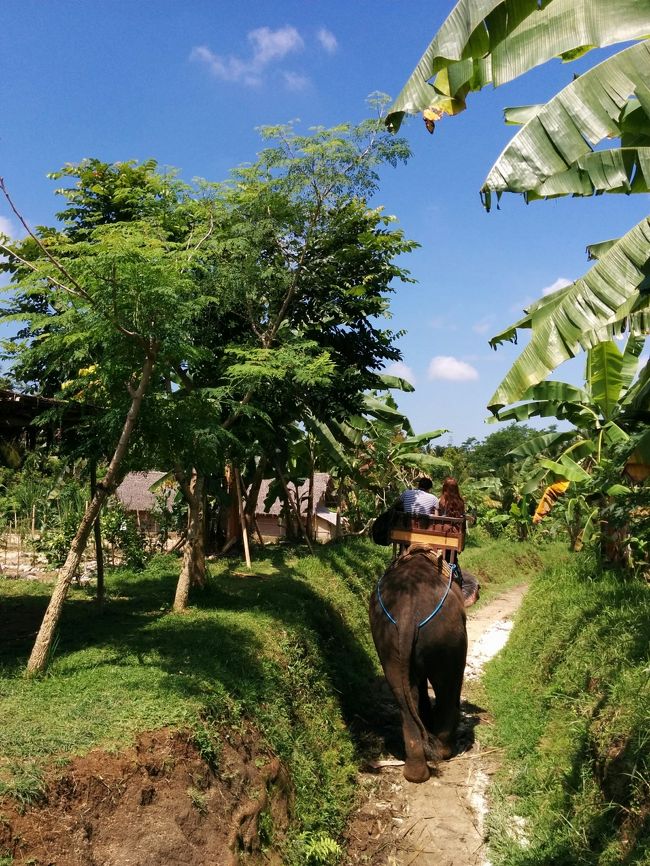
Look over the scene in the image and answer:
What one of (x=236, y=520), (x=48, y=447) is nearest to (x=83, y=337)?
(x=48, y=447)

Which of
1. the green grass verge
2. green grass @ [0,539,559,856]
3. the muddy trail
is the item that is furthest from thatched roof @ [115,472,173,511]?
the muddy trail

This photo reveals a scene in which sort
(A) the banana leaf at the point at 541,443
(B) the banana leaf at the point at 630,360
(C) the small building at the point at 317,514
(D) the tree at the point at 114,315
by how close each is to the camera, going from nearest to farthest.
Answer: (D) the tree at the point at 114,315, (B) the banana leaf at the point at 630,360, (A) the banana leaf at the point at 541,443, (C) the small building at the point at 317,514

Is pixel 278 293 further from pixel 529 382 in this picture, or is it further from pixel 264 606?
pixel 529 382

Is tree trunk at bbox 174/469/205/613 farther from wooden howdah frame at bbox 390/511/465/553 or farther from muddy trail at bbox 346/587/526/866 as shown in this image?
muddy trail at bbox 346/587/526/866

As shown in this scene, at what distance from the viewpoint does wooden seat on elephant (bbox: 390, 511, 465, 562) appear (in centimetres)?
812

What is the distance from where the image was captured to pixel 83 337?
6566 mm

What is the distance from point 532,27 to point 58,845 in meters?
5.44

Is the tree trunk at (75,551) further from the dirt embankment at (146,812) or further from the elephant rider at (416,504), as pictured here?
the elephant rider at (416,504)

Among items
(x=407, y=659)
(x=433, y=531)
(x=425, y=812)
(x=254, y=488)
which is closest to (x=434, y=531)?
(x=433, y=531)

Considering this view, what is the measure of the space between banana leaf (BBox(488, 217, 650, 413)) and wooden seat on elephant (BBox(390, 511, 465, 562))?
341 cm

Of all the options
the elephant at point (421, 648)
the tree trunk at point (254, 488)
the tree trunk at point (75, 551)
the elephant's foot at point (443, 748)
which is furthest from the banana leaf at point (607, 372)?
the tree trunk at point (254, 488)

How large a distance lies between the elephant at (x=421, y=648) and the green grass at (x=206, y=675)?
86 centimetres

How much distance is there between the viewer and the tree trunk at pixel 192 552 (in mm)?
9062

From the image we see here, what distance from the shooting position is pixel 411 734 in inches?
275
